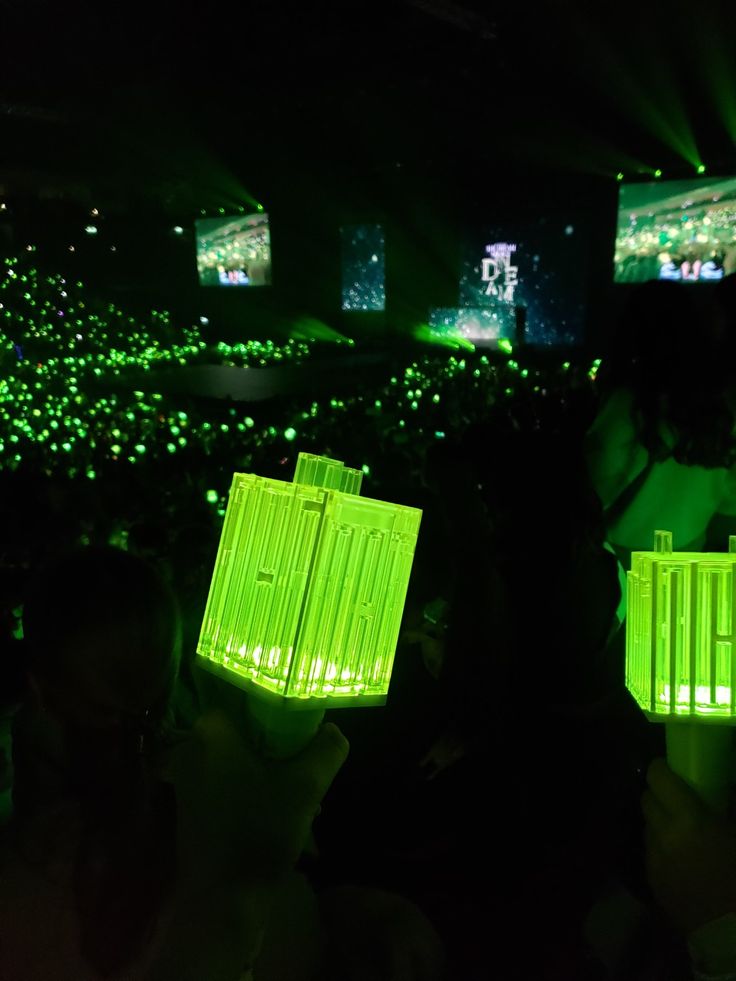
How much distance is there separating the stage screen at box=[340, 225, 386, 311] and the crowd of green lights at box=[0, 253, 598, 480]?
1472mm

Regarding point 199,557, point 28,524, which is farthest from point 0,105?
point 199,557

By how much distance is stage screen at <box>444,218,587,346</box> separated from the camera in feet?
39.6

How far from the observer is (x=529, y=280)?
12.7 meters

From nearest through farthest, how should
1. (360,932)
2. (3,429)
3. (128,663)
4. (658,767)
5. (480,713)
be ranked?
1. (128,663)
2. (658,767)
3. (360,932)
4. (480,713)
5. (3,429)

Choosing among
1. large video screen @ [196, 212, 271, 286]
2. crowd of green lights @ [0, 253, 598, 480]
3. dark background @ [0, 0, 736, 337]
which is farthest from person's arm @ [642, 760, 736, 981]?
large video screen @ [196, 212, 271, 286]

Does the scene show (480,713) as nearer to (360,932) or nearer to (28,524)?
(360,932)

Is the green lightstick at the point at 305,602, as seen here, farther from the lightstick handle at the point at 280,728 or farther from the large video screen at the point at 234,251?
the large video screen at the point at 234,251

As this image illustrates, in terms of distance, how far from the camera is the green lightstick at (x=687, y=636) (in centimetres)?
102

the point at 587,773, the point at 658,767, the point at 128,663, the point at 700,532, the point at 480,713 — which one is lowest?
the point at 587,773

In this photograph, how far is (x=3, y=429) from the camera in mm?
5949

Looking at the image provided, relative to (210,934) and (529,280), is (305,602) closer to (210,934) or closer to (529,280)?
(210,934)

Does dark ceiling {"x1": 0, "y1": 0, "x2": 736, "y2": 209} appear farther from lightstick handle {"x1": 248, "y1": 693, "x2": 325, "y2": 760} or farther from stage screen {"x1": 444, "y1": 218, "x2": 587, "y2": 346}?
lightstick handle {"x1": 248, "y1": 693, "x2": 325, "y2": 760}

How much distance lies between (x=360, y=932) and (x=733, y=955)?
1.98 ft

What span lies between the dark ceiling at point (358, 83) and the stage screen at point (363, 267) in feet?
10.1
